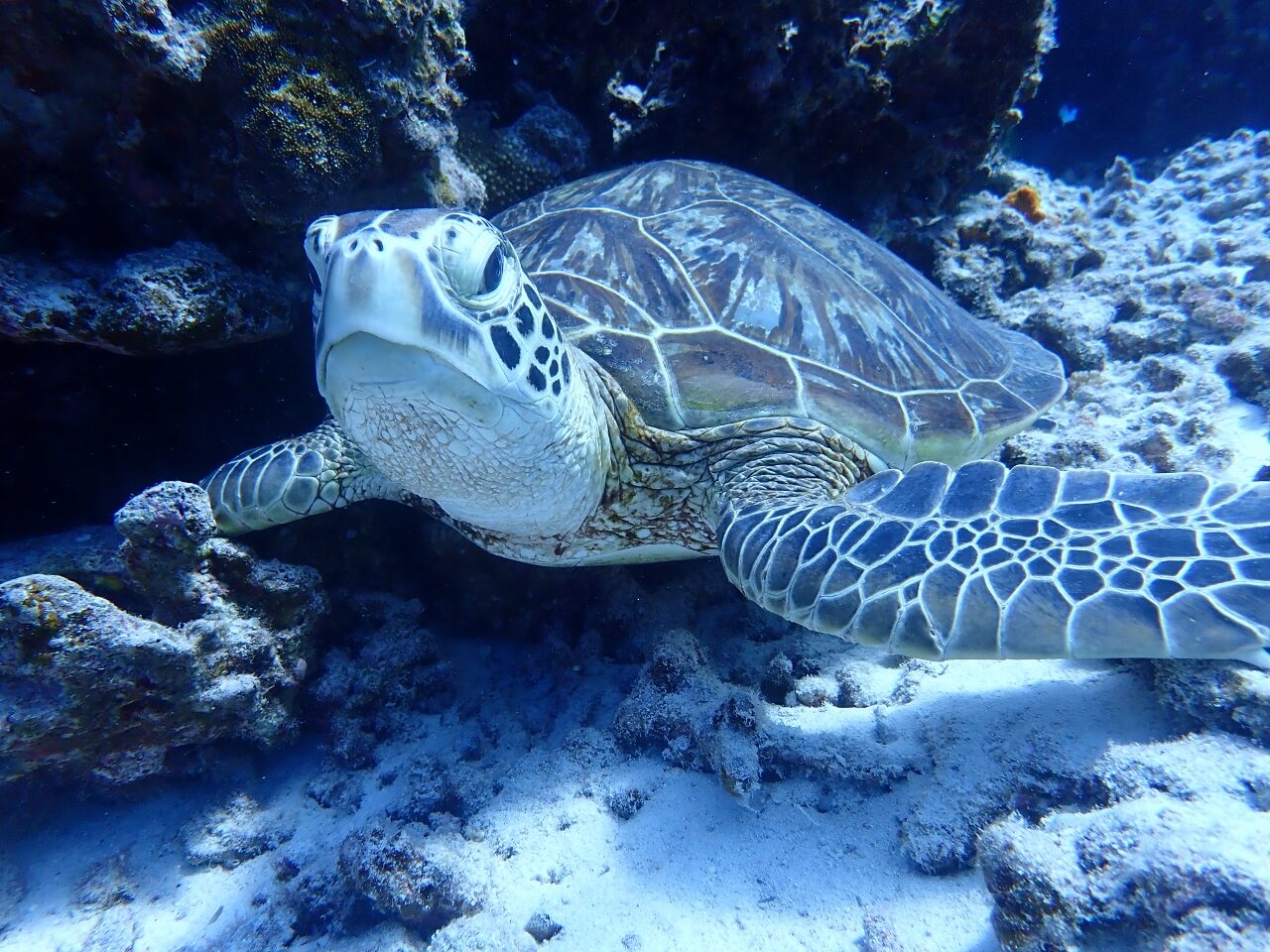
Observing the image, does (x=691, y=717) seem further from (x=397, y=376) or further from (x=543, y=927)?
(x=397, y=376)

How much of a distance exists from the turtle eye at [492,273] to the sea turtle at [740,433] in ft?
0.03

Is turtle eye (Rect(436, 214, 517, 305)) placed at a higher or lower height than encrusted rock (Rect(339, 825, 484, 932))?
higher

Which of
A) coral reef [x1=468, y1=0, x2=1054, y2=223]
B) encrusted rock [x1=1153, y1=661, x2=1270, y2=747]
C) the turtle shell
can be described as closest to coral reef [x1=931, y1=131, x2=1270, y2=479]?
the turtle shell

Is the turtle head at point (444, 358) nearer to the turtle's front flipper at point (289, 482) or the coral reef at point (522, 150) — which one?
the turtle's front flipper at point (289, 482)

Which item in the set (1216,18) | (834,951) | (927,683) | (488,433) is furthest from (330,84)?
(1216,18)

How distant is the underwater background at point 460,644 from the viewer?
1.54m

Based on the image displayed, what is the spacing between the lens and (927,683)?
204 centimetres

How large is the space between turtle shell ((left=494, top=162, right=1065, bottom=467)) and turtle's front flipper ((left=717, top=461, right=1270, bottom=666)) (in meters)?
0.49

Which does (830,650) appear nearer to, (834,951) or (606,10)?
(834,951)

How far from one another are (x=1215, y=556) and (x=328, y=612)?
3.13 m

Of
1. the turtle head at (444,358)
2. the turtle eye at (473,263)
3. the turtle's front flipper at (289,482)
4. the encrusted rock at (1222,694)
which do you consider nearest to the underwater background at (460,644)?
the encrusted rock at (1222,694)

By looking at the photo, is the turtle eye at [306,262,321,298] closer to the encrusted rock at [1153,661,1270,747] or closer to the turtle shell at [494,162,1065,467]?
the turtle shell at [494,162,1065,467]

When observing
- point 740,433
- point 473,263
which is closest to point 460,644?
point 740,433

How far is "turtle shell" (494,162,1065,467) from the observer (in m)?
2.44
